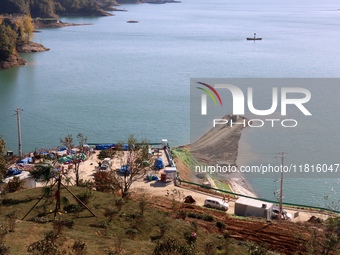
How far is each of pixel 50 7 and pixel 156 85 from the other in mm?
40977

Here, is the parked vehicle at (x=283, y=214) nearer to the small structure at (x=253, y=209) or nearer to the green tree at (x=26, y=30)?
the small structure at (x=253, y=209)

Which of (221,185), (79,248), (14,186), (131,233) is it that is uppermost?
(79,248)

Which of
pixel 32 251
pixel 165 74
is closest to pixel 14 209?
pixel 32 251

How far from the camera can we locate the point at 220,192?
12.9m

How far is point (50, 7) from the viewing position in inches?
2501

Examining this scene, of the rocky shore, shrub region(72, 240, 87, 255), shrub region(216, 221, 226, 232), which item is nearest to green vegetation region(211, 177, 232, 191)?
shrub region(216, 221, 226, 232)

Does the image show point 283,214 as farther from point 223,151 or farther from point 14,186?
point 223,151

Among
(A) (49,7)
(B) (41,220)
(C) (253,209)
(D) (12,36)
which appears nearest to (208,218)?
(C) (253,209)

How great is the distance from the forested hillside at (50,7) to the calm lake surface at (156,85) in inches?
179

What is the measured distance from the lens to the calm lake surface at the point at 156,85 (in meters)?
18.3

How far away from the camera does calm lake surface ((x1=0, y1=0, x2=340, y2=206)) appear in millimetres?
18297

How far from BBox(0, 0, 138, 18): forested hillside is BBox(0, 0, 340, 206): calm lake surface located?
4539 mm

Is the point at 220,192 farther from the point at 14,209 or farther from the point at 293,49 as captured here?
the point at 293,49

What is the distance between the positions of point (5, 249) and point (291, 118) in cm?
1838
